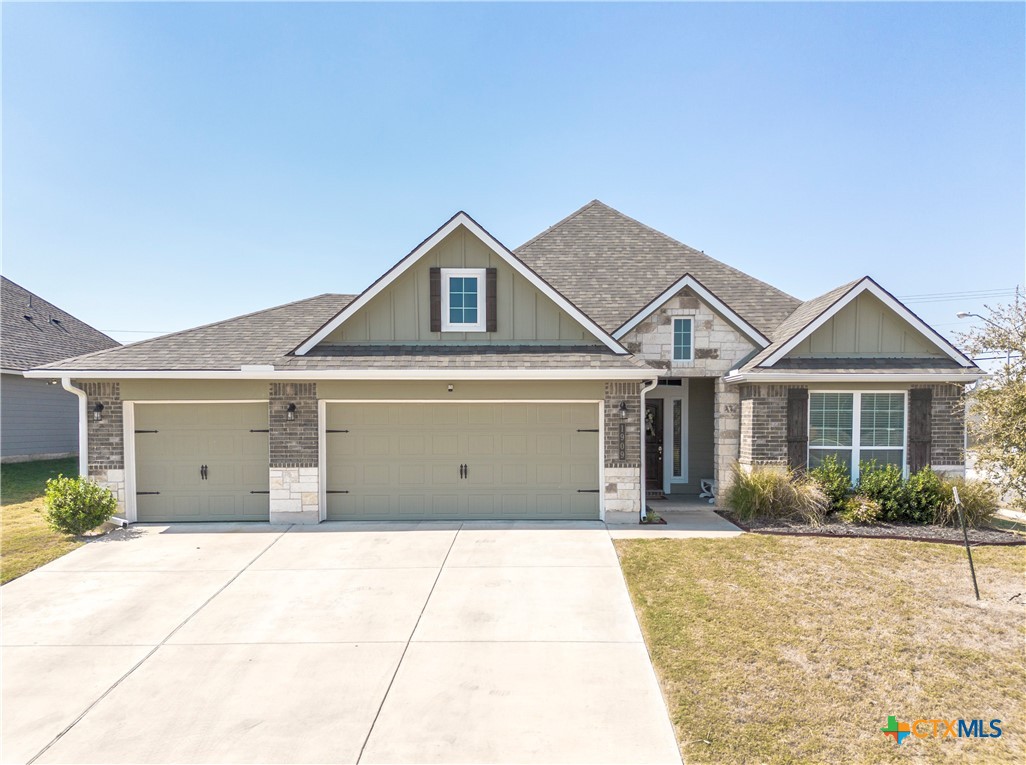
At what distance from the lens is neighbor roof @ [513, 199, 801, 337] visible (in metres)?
12.6

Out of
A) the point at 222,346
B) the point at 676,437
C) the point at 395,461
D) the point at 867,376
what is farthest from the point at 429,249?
the point at 867,376

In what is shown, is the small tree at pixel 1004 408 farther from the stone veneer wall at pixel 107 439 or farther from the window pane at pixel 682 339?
the stone veneer wall at pixel 107 439

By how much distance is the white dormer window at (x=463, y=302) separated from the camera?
10219 millimetres

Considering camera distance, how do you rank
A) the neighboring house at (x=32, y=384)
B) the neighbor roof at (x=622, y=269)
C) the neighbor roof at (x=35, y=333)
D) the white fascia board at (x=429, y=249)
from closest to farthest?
the white fascia board at (x=429, y=249)
the neighbor roof at (x=622, y=269)
the neighboring house at (x=32, y=384)
the neighbor roof at (x=35, y=333)

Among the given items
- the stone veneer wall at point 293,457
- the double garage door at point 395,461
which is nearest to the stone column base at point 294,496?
the stone veneer wall at point 293,457

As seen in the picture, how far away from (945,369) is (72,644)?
46.9ft

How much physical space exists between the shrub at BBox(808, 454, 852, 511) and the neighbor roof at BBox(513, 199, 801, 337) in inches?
130

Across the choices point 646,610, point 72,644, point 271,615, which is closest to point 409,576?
point 271,615

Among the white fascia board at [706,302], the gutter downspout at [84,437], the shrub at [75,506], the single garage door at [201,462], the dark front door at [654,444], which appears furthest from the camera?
the dark front door at [654,444]

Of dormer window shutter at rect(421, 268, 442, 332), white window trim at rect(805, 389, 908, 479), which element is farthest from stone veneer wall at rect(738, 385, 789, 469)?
dormer window shutter at rect(421, 268, 442, 332)

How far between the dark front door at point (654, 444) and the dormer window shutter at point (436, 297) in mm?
5482

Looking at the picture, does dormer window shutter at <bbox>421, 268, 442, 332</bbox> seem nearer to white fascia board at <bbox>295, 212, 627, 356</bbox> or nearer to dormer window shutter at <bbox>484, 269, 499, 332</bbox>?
white fascia board at <bbox>295, 212, 627, 356</bbox>

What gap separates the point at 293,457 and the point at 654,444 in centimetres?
809

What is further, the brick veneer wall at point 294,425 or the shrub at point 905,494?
the brick veneer wall at point 294,425
